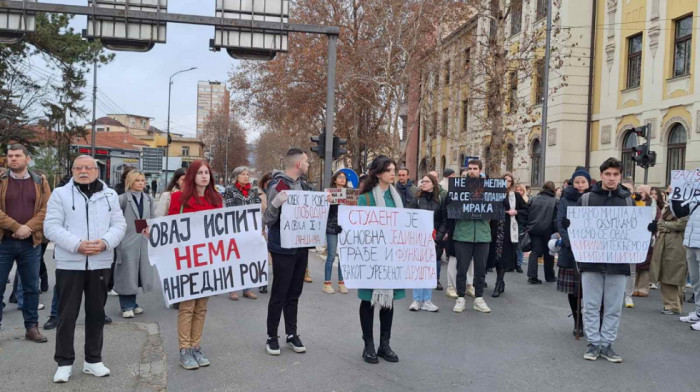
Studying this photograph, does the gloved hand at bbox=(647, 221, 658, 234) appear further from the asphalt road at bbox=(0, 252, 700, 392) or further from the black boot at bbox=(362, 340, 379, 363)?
the black boot at bbox=(362, 340, 379, 363)

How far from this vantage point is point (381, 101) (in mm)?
30906

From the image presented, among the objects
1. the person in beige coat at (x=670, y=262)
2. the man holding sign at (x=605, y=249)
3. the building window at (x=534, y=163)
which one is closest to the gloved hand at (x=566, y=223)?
the man holding sign at (x=605, y=249)

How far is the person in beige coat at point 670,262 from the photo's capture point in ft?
28.7

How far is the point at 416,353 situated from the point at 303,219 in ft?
5.99

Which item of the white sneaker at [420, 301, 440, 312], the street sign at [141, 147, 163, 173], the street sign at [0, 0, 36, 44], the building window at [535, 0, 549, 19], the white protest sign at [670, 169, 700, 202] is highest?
the building window at [535, 0, 549, 19]

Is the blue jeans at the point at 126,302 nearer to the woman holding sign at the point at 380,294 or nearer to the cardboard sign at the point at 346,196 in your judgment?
the cardboard sign at the point at 346,196

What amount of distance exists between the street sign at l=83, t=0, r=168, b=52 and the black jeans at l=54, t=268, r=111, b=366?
8456mm

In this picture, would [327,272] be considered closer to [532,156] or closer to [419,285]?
[419,285]

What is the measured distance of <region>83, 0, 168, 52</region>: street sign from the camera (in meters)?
12.3

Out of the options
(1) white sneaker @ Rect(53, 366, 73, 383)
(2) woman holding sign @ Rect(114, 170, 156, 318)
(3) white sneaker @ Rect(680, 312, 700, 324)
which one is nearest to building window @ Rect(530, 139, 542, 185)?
(3) white sneaker @ Rect(680, 312, 700, 324)

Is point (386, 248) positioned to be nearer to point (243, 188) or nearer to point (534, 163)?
point (243, 188)

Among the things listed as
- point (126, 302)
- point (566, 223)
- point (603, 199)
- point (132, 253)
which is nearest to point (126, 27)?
point (132, 253)

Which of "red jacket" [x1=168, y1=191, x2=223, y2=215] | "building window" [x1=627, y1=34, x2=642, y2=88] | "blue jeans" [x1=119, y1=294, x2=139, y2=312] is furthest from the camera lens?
"building window" [x1=627, y1=34, x2=642, y2=88]

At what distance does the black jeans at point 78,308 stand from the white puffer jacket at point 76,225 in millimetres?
95
